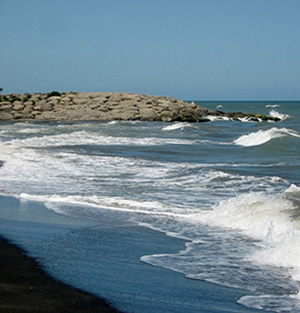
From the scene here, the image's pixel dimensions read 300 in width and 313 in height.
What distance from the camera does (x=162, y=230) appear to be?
802 cm

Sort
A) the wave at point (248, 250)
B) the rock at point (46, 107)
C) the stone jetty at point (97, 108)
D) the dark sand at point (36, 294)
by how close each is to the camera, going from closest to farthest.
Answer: the dark sand at point (36, 294) < the wave at point (248, 250) < the stone jetty at point (97, 108) < the rock at point (46, 107)

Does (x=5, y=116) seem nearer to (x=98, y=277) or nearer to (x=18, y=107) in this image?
(x=18, y=107)

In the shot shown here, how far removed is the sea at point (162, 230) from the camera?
17.2 ft

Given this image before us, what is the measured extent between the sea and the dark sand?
0.17 meters

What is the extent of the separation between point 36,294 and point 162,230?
3383 millimetres

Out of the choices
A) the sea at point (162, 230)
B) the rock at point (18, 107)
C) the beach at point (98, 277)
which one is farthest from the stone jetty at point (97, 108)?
the beach at point (98, 277)

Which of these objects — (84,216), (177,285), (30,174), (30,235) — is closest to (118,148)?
(30,174)

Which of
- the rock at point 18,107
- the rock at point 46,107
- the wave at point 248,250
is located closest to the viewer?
the wave at point 248,250

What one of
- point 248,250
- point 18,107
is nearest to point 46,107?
point 18,107

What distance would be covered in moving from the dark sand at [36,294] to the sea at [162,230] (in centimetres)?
17

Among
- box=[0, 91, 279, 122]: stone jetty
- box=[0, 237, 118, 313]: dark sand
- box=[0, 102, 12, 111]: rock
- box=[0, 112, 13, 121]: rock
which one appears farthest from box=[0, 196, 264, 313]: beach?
box=[0, 102, 12, 111]: rock

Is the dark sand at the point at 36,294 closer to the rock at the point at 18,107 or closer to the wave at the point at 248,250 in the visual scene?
the wave at the point at 248,250

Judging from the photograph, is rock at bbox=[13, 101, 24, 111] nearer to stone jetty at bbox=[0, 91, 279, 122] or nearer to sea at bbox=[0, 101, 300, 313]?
stone jetty at bbox=[0, 91, 279, 122]

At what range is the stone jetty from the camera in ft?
159
